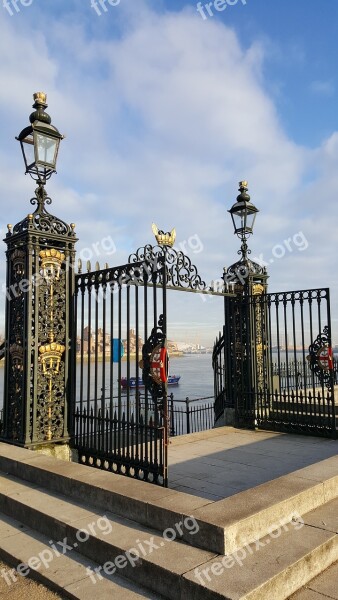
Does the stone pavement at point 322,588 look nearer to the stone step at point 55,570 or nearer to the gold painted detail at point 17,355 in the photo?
the stone step at point 55,570

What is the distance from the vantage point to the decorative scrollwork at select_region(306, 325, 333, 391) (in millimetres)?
8836

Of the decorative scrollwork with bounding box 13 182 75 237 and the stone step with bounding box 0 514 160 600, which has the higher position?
the decorative scrollwork with bounding box 13 182 75 237

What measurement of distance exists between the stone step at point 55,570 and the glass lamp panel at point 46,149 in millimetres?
5147

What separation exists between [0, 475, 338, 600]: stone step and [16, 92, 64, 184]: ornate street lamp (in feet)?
15.9

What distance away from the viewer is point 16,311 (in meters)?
6.70

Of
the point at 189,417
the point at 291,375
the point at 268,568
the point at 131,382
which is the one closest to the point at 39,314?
the point at 268,568

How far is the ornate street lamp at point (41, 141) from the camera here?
21.9 ft

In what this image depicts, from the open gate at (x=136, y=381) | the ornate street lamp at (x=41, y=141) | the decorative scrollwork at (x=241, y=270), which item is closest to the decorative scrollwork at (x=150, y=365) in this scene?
the open gate at (x=136, y=381)

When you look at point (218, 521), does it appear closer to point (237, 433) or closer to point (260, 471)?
point (260, 471)

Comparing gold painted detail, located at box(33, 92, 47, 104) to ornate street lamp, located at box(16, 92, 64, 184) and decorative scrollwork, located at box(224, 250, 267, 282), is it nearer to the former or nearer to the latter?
ornate street lamp, located at box(16, 92, 64, 184)

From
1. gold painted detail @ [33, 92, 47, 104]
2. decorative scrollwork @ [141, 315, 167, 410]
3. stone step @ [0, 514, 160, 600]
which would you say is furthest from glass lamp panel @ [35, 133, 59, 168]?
stone step @ [0, 514, 160, 600]

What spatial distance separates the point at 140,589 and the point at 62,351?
387 cm

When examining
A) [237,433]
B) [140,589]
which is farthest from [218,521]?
[237,433]

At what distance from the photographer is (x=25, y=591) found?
3602 mm
